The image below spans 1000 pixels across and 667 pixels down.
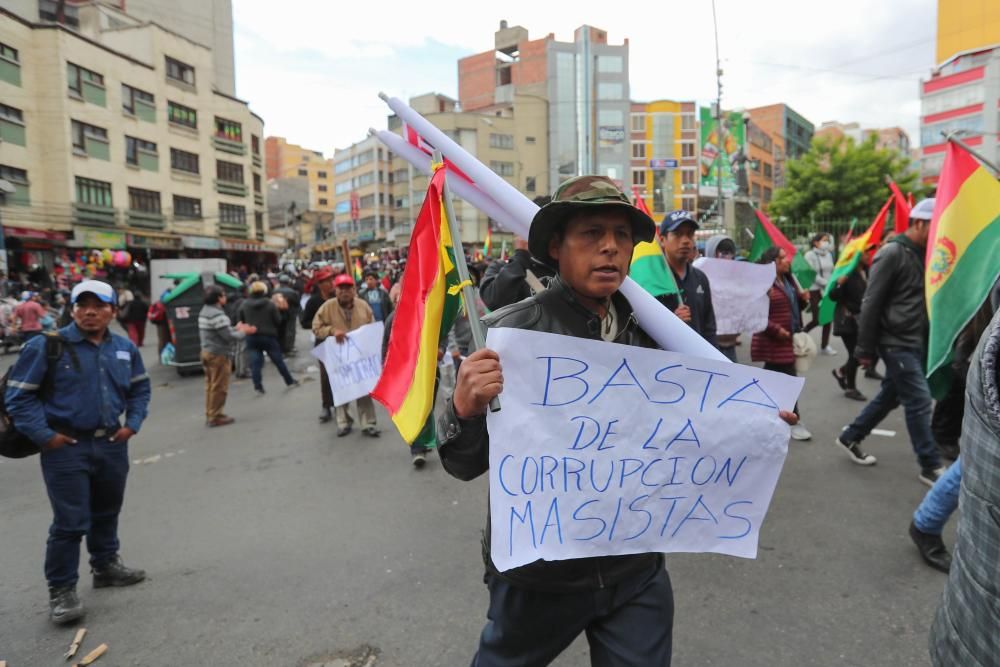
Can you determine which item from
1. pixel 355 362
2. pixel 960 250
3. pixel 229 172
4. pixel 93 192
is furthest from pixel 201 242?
pixel 960 250

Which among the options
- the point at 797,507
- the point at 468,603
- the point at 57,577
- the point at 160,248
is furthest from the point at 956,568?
the point at 160,248

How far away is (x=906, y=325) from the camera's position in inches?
179

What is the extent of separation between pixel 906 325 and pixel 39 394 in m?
5.60

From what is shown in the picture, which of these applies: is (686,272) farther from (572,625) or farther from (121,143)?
(121,143)

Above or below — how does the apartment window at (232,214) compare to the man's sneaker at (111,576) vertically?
above

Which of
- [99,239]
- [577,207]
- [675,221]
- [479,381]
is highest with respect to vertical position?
[99,239]

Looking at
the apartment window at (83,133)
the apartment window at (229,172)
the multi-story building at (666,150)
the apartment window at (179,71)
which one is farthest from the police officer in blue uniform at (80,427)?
the multi-story building at (666,150)

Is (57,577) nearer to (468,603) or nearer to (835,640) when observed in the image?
(468,603)

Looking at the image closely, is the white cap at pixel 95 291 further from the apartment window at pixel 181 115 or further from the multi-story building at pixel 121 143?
the apartment window at pixel 181 115

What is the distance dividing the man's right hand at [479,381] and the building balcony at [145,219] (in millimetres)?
38625

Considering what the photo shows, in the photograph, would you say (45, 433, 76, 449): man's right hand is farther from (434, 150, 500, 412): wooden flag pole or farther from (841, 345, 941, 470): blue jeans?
(841, 345, 941, 470): blue jeans

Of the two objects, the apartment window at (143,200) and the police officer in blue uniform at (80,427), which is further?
the apartment window at (143,200)

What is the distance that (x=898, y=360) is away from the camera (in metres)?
4.53

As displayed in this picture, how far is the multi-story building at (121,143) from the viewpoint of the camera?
1117 inches
